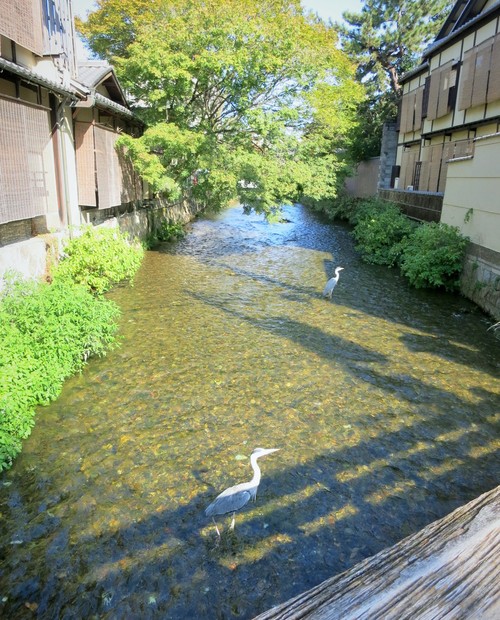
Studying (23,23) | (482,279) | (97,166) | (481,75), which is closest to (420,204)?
(481,75)

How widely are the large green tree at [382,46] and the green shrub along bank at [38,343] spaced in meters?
24.1

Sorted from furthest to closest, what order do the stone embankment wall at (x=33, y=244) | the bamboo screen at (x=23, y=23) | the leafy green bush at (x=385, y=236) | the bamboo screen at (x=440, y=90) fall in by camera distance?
the bamboo screen at (x=440, y=90) → the leafy green bush at (x=385, y=236) → the stone embankment wall at (x=33, y=244) → the bamboo screen at (x=23, y=23)

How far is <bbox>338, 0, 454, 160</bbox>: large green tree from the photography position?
91.5ft

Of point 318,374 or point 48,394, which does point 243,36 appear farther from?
point 48,394

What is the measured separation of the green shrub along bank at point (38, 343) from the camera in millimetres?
5238

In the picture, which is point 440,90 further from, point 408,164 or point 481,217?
point 481,217

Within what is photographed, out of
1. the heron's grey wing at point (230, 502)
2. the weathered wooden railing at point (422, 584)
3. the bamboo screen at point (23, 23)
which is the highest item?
the bamboo screen at point (23, 23)

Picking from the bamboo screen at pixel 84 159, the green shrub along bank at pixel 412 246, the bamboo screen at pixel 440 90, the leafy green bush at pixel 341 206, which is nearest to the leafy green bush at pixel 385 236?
the green shrub along bank at pixel 412 246

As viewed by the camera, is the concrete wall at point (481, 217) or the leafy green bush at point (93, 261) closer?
the leafy green bush at point (93, 261)

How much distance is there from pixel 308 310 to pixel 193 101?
1023 centimetres

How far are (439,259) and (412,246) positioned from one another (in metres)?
2.30

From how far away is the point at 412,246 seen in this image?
14477 millimetres

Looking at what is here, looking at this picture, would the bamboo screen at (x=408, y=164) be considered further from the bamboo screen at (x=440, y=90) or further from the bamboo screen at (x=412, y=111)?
the bamboo screen at (x=440, y=90)

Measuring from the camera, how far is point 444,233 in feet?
40.3
